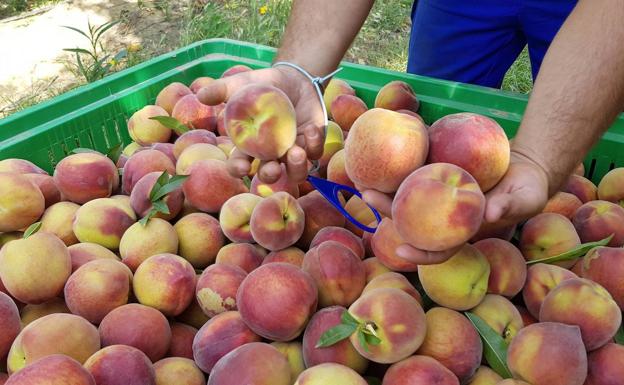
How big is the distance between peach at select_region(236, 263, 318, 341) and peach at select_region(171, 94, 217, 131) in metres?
0.84

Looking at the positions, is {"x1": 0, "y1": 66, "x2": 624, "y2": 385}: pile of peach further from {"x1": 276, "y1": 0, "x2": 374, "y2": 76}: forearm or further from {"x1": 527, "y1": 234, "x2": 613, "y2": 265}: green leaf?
{"x1": 276, "y1": 0, "x2": 374, "y2": 76}: forearm

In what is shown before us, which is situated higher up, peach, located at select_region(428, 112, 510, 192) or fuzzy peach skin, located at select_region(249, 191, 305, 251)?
peach, located at select_region(428, 112, 510, 192)

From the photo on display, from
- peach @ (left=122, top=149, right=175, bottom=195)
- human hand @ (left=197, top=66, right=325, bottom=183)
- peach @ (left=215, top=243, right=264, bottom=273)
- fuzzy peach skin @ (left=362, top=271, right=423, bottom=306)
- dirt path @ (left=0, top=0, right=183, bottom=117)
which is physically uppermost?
human hand @ (left=197, top=66, right=325, bottom=183)

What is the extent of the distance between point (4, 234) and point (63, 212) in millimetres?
142

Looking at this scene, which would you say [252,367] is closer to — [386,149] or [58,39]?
[386,149]

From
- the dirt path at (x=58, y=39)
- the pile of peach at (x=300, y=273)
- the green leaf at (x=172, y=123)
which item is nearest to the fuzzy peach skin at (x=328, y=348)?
the pile of peach at (x=300, y=273)

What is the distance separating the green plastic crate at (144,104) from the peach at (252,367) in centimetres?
97

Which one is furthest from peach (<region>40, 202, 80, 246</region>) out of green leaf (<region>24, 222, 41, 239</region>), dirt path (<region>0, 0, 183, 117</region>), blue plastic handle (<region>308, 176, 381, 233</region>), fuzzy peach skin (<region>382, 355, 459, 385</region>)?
dirt path (<region>0, 0, 183, 117</region>)

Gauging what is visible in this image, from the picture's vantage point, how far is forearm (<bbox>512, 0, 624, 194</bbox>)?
1.11m

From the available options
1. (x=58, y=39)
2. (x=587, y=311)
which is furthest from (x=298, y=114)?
(x=58, y=39)

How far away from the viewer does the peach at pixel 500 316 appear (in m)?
1.04

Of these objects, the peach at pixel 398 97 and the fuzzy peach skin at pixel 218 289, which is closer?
the fuzzy peach skin at pixel 218 289

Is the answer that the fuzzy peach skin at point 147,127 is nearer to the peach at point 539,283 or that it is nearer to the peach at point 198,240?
the peach at point 198,240

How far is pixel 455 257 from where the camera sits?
3.31ft
